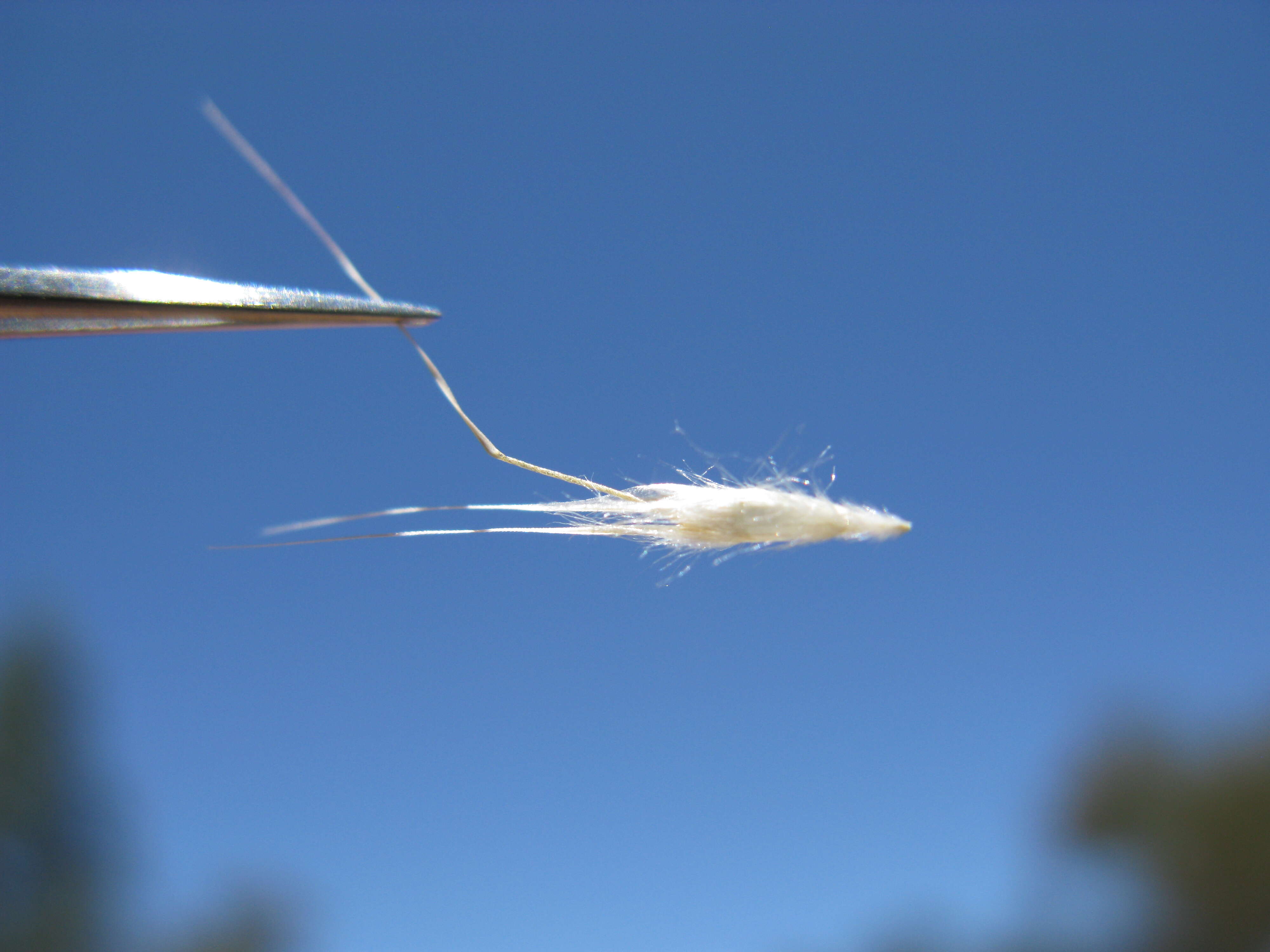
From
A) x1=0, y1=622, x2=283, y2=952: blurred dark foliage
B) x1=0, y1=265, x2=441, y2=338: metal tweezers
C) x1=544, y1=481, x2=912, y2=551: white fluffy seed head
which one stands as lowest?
x1=544, y1=481, x2=912, y2=551: white fluffy seed head

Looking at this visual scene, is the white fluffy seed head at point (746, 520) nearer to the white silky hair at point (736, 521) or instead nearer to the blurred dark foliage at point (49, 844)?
the white silky hair at point (736, 521)

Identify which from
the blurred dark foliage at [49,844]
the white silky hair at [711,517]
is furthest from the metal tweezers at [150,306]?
the blurred dark foliage at [49,844]

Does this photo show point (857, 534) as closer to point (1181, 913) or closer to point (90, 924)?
point (90, 924)

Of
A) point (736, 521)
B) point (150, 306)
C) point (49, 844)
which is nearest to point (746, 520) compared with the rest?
point (736, 521)

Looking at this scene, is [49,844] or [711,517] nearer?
[711,517]

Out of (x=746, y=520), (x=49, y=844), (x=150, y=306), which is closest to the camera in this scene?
(x=150, y=306)

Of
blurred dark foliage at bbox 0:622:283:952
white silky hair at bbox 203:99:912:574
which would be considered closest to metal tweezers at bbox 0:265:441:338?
white silky hair at bbox 203:99:912:574

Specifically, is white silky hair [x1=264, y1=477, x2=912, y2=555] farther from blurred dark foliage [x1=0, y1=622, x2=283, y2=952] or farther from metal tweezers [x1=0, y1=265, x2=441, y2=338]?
blurred dark foliage [x1=0, y1=622, x2=283, y2=952]

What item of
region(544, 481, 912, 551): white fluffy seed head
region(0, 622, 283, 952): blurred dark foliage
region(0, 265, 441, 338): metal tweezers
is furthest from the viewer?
region(0, 622, 283, 952): blurred dark foliage

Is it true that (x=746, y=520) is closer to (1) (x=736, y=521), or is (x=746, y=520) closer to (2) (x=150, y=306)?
(1) (x=736, y=521)
